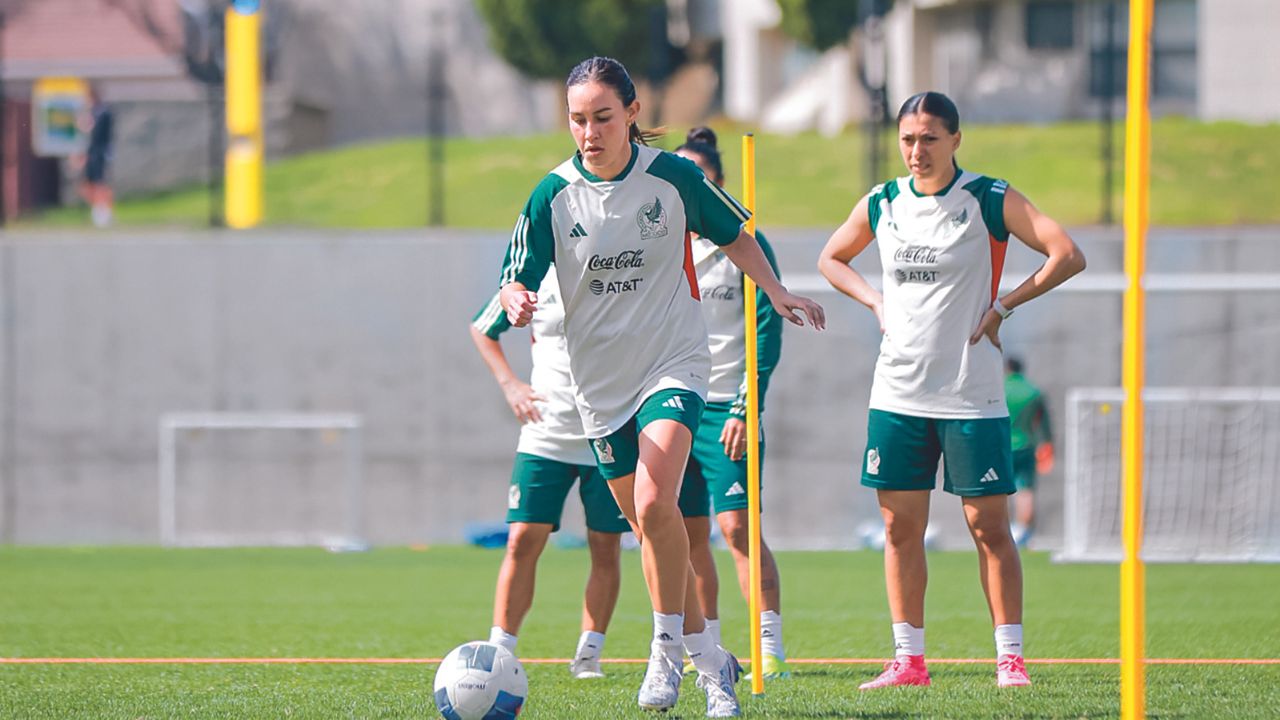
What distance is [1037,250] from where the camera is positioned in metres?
5.67

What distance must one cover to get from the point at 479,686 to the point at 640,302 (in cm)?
127

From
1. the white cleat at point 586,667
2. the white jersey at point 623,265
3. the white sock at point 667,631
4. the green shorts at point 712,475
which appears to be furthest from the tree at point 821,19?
the white sock at point 667,631

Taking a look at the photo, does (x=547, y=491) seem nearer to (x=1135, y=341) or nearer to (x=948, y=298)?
(x=948, y=298)

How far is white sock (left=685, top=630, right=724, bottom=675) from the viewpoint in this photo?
17.0 ft

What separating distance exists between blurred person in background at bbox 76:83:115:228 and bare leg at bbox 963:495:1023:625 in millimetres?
16455

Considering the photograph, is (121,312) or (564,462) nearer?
(564,462)

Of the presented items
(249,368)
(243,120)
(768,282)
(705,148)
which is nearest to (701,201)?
(768,282)

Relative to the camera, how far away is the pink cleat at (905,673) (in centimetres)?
584

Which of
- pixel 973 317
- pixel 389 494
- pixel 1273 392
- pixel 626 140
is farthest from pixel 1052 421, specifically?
pixel 626 140

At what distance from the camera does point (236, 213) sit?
739 inches

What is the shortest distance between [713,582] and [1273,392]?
34.7 feet

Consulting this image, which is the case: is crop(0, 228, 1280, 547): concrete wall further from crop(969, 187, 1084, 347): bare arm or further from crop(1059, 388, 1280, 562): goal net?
crop(969, 187, 1084, 347): bare arm

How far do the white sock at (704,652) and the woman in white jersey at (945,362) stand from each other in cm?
80

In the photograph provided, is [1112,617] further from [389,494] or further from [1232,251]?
[389,494]
